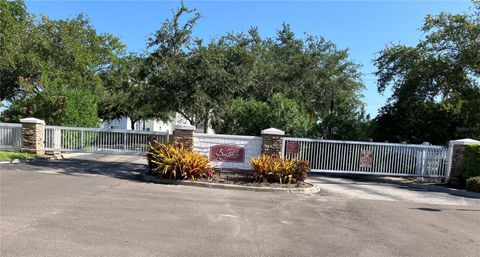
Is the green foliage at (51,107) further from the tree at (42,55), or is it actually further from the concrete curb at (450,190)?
the concrete curb at (450,190)

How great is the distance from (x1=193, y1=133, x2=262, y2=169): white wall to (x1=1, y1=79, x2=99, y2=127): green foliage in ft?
31.8

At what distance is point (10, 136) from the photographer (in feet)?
63.5

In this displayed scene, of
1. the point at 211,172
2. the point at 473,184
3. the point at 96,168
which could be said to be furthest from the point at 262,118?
the point at 473,184

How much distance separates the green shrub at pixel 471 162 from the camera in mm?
16781

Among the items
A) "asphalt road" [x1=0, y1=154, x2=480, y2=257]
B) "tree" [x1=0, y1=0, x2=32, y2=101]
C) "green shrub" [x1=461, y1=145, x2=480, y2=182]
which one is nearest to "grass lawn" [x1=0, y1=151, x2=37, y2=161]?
"asphalt road" [x1=0, y1=154, x2=480, y2=257]

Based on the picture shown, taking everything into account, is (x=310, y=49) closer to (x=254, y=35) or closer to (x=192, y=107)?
(x=254, y=35)

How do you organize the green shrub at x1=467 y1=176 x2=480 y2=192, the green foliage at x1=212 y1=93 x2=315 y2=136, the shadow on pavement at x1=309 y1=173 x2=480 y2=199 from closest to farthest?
the green shrub at x1=467 y1=176 x2=480 y2=192
the shadow on pavement at x1=309 y1=173 x2=480 y2=199
the green foliage at x1=212 y1=93 x2=315 y2=136

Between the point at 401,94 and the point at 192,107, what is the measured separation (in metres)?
11.5

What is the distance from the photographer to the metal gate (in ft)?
57.8

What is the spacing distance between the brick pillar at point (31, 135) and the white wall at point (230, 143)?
24.9ft

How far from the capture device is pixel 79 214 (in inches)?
316

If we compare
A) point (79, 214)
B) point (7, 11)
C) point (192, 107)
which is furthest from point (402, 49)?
point (7, 11)

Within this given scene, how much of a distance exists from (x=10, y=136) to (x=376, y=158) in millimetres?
15828

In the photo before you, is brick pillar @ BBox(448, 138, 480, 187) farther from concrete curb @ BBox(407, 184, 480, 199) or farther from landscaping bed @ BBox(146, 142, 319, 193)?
landscaping bed @ BBox(146, 142, 319, 193)
